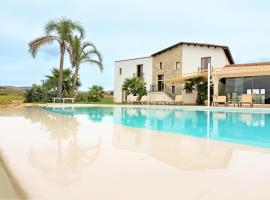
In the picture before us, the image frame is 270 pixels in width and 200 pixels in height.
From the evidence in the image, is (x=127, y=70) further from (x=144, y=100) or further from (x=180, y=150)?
(x=180, y=150)

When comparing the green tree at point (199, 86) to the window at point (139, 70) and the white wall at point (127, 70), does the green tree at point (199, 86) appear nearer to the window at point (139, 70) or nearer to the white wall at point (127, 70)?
the white wall at point (127, 70)

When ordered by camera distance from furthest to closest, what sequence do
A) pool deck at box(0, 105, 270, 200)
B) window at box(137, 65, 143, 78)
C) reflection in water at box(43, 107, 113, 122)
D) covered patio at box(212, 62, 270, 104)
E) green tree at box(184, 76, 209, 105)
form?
window at box(137, 65, 143, 78)
green tree at box(184, 76, 209, 105)
covered patio at box(212, 62, 270, 104)
reflection in water at box(43, 107, 113, 122)
pool deck at box(0, 105, 270, 200)

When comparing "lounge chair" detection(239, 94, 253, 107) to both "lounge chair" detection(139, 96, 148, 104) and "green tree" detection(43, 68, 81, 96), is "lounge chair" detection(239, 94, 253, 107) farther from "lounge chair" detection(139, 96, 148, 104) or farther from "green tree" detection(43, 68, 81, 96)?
"green tree" detection(43, 68, 81, 96)

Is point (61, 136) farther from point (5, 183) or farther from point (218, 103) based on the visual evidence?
point (218, 103)

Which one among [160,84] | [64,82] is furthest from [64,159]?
[160,84]

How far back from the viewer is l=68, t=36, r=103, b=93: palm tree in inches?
1049

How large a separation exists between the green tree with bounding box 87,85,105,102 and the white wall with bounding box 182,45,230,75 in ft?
27.3

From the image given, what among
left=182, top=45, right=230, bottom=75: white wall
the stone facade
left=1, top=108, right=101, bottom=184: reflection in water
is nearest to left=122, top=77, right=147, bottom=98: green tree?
the stone facade

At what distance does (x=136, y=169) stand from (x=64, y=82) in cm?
2642

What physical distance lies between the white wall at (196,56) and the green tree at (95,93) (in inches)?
328

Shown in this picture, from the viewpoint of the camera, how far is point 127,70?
36969 millimetres

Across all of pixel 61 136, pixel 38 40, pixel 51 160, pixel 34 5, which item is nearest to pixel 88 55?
pixel 38 40

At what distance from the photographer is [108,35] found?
27.3 meters

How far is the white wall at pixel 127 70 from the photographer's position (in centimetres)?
3478
